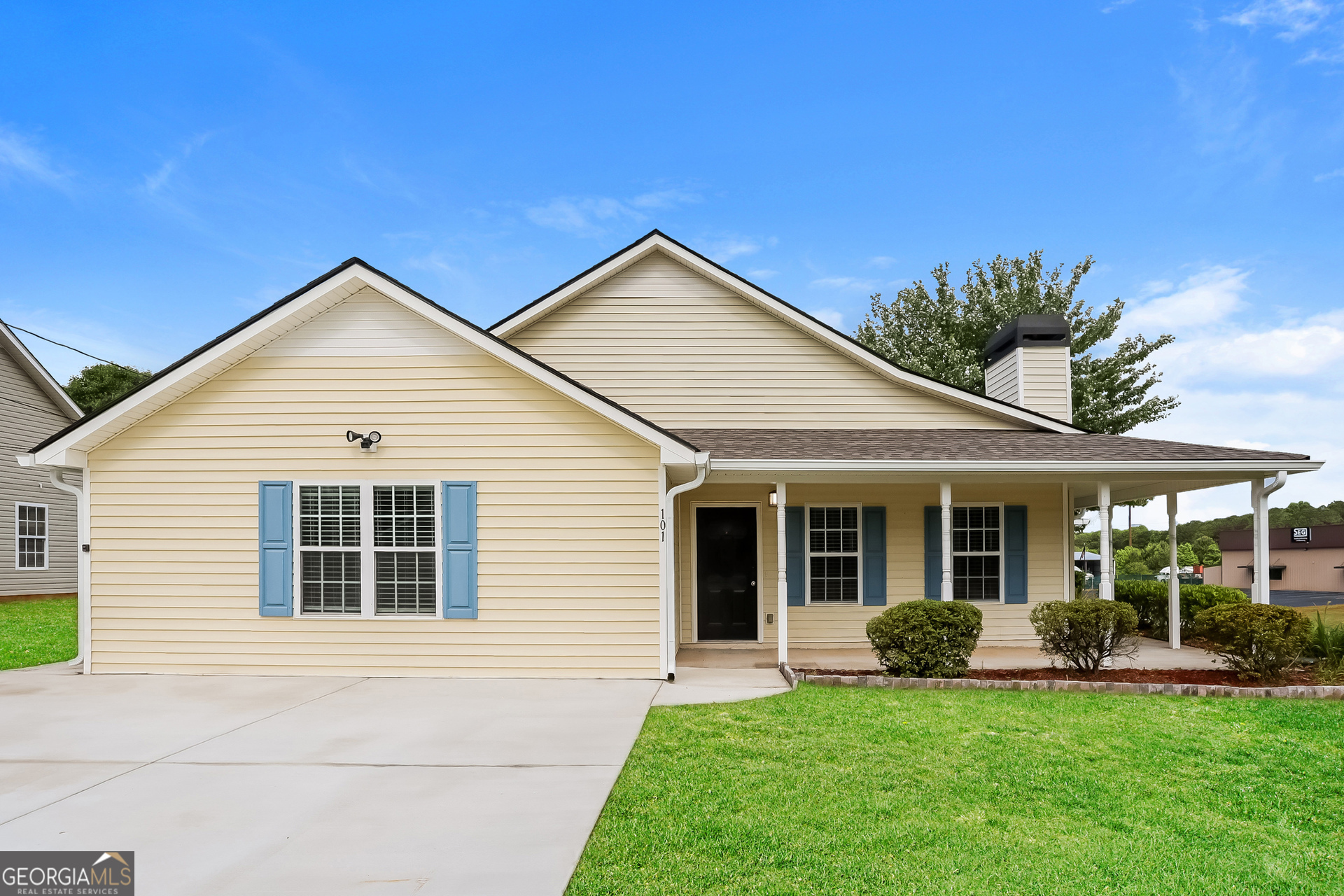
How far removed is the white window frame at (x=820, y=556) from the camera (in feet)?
38.4

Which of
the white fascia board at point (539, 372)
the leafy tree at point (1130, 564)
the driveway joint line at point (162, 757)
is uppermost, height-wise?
the white fascia board at point (539, 372)

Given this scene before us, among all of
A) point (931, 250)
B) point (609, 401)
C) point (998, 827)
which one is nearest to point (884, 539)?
point (609, 401)

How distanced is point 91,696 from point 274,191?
19.0 metres

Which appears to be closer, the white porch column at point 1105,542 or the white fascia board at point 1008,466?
the white fascia board at point 1008,466

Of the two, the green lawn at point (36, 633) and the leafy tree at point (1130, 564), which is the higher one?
the green lawn at point (36, 633)

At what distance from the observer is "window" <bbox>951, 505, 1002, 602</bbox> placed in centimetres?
1184

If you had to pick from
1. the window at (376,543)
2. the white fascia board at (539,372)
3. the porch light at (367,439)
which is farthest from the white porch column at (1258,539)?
the porch light at (367,439)

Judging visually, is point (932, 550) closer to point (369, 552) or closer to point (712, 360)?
point (712, 360)

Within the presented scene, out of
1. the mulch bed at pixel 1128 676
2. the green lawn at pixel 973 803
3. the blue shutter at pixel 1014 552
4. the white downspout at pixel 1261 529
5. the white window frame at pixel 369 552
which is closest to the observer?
the green lawn at pixel 973 803

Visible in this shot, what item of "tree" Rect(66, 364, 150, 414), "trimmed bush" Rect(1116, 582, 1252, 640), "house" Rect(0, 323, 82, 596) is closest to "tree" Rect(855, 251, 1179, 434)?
"trimmed bush" Rect(1116, 582, 1252, 640)

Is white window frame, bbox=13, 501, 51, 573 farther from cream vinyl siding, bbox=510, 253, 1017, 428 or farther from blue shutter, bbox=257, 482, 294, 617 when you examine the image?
cream vinyl siding, bbox=510, 253, 1017, 428

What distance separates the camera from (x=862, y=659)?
1068 cm

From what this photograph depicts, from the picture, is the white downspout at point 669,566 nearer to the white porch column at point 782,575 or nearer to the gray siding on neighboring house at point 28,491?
the white porch column at point 782,575

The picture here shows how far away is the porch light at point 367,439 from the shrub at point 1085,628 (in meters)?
7.78
